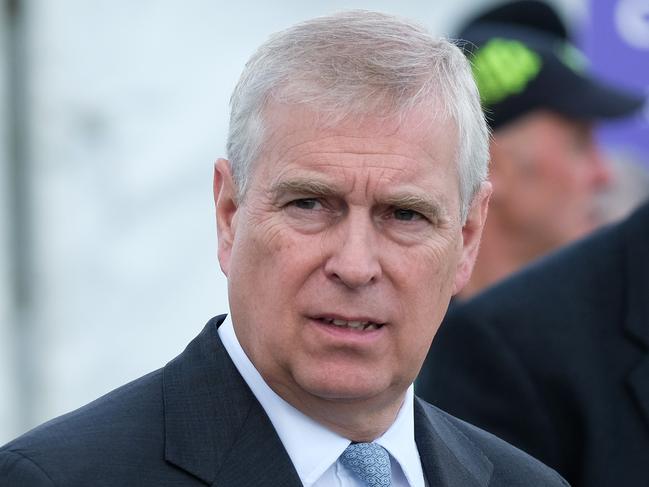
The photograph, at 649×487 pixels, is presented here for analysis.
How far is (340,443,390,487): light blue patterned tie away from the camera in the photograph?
261cm

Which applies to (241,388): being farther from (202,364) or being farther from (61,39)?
(61,39)

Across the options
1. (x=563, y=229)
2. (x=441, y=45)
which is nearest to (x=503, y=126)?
(x=563, y=229)

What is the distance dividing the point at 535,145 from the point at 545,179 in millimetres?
137

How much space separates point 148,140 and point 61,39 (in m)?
0.55

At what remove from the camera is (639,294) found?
3.90 metres

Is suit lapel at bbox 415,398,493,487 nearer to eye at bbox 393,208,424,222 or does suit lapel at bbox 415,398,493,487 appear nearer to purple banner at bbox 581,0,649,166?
eye at bbox 393,208,424,222

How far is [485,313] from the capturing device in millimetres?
4008

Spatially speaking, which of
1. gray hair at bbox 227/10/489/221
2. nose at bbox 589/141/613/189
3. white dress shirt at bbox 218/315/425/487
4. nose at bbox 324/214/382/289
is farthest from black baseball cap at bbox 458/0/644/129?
nose at bbox 324/214/382/289

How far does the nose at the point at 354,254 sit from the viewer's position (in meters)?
2.48

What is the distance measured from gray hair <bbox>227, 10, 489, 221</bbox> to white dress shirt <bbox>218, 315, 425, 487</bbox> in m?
0.31

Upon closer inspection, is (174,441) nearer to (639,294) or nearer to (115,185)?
(639,294)

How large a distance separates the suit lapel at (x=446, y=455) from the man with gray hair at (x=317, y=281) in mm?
28

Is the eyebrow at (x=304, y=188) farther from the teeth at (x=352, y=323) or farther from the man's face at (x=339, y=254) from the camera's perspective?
the teeth at (x=352, y=323)

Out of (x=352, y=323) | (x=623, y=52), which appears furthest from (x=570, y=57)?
(x=352, y=323)
